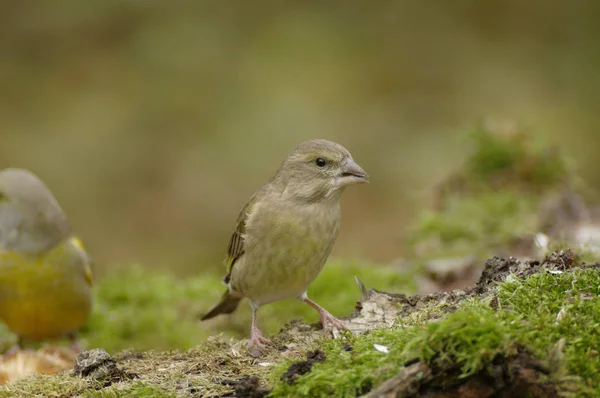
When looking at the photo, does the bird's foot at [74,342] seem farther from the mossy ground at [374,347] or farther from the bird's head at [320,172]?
the bird's head at [320,172]

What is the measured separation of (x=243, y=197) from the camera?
43.7 ft

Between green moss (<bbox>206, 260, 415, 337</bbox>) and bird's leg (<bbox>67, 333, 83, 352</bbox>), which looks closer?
bird's leg (<bbox>67, 333, 83, 352</bbox>)

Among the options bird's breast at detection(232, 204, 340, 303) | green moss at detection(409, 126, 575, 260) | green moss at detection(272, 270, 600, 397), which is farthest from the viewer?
green moss at detection(409, 126, 575, 260)

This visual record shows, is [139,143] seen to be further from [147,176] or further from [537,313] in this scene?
[537,313]

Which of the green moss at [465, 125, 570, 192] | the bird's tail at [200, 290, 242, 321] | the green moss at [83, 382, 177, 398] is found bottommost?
the green moss at [83, 382, 177, 398]

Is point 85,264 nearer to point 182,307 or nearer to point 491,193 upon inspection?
point 182,307

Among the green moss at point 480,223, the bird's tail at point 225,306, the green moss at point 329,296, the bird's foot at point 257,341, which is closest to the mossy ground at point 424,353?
the bird's foot at point 257,341

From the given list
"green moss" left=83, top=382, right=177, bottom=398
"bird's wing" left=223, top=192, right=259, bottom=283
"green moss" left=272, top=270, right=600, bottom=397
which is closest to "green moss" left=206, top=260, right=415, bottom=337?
"bird's wing" left=223, top=192, right=259, bottom=283

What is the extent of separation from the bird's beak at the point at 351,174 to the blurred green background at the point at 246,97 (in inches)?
264

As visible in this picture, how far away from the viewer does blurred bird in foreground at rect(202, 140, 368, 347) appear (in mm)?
4684

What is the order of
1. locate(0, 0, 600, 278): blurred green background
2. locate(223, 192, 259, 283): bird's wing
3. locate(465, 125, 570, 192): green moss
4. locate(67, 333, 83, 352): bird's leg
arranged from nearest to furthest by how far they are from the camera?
1. locate(223, 192, 259, 283): bird's wing
2. locate(67, 333, 83, 352): bird's leg
3. locate(465, 125, 570, 192): green moss
4. locate(0, 0, 600, 278): blurred green background

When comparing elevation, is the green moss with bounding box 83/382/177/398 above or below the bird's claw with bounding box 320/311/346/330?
below

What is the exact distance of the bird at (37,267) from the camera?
5.72 metres

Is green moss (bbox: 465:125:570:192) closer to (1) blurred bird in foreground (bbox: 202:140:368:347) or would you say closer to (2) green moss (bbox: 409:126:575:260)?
(2) green moss (bbox: 409:126:575:260)
